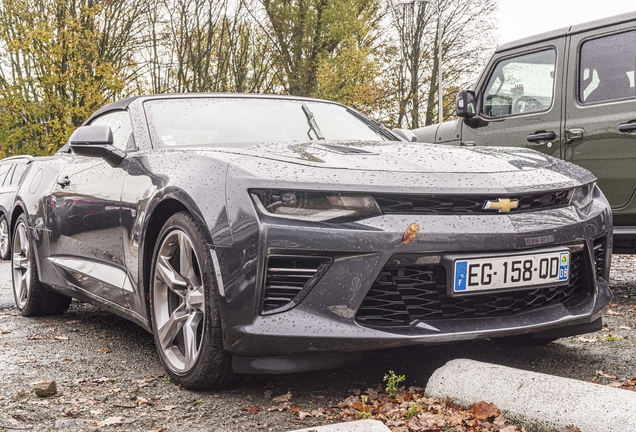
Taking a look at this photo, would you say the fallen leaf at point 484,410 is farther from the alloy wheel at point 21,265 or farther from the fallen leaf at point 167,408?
the alloy wheel at point 21,265

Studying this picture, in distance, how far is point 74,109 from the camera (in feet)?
71.5

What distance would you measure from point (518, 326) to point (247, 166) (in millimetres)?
1285

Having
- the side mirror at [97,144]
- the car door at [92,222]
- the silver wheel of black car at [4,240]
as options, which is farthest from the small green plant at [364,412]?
the silver wheel of black car at [4,240]

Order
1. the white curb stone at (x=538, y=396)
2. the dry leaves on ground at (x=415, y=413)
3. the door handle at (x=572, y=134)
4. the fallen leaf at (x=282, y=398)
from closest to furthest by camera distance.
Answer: the white curb stone at (x=538, y=396)
the dry leaves on ground at (x=415, y=413)
the fallen leaf at (x=282, y=398)
the door handle at (x=572, y=134)

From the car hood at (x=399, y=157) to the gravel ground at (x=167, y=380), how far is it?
3.17ft

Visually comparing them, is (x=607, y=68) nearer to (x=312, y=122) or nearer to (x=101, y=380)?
(x=312, y=122)

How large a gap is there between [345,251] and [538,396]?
2.83 feet

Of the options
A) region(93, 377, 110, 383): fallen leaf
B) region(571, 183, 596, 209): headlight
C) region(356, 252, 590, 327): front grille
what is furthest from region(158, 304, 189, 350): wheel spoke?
region(571, 183, 596, 209): headlight

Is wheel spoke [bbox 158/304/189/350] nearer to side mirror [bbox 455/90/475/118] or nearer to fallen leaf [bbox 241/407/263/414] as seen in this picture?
fallen leaf [bbox 241/407/263/414]

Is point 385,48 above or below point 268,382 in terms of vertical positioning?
above

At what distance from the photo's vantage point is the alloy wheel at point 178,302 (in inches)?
127

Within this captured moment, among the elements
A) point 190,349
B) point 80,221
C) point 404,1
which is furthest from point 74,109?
point 190,349

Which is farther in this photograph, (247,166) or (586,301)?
(586,301)

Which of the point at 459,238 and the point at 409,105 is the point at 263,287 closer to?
the point at 459,238
